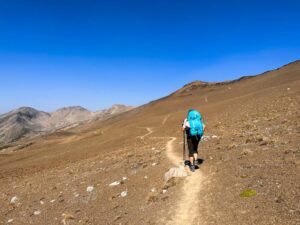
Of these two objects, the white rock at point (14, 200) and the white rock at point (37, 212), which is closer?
the white rock at point (37, 212)

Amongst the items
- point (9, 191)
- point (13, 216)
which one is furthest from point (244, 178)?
point (9, 191)

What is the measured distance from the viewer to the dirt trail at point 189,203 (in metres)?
10.9

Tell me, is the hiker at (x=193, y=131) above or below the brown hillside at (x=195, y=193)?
above

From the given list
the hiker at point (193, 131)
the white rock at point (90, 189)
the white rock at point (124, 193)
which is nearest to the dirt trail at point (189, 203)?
the hiker at point (193, 131)

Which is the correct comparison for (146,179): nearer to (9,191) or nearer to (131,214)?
(131,214)

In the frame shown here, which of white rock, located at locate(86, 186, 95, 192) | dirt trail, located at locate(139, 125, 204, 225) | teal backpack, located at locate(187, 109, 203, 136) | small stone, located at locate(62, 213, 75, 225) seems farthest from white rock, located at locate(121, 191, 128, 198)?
teal backpack, located at locate(187, 109, 203, 136)

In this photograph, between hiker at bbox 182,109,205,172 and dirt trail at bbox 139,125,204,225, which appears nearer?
dirt trail at bbox 139,125,204,225

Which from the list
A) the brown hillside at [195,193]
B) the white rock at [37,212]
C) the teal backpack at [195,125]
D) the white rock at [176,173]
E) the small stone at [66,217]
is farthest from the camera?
the white rock at [37,212]

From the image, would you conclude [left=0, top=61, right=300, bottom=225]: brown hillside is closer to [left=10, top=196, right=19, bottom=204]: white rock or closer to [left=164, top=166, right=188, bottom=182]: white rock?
[left=10, top=196, right=19, bottom=204]: white rock

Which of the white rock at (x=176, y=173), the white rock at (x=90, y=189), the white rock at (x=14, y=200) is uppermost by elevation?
the white rock at (x=176, y=173)

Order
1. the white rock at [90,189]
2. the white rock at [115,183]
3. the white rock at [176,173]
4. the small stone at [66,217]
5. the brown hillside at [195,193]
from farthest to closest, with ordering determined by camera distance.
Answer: the white rock at [90,189] → the white rock at [115,183] → the white rock at [176,173] → the small stone at [66,217] → the brown hillside at [195,193]

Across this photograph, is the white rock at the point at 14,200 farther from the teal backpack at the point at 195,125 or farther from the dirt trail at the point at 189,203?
the teal backpack at the point at 195,125

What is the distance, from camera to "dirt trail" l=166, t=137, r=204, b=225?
35.9ft

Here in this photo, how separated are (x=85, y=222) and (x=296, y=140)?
11.8 meters
